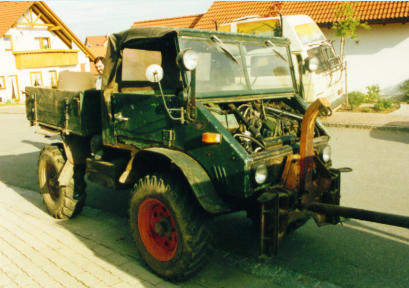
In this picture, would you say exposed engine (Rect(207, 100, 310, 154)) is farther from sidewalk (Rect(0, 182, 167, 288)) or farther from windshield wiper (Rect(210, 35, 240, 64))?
sidewalk (Rect(0, 182, 167, 288))

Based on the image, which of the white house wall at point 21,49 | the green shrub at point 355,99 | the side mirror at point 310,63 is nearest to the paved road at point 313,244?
the side mirror at point 310,63

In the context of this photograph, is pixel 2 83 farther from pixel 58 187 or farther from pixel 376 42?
pixel 58 187

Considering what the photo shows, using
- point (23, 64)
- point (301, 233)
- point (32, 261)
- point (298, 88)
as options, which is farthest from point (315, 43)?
point (23, 64)

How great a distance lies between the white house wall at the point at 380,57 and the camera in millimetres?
17875

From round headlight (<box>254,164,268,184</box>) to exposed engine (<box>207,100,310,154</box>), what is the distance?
22cm

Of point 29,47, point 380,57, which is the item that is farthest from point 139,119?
point 29,47

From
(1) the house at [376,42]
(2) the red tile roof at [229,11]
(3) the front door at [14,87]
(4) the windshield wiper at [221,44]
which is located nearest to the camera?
(4) the windshield wiper at [221,44]

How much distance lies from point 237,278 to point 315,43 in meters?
9.89

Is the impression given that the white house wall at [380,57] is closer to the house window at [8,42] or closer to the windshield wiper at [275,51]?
A: the windshield wiper at [275,51]

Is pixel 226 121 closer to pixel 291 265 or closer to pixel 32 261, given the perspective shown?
pixel 291 265

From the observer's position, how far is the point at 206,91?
4234 millimetres

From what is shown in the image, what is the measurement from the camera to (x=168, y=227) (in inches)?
155

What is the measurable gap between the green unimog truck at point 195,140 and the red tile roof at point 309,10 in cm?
1372

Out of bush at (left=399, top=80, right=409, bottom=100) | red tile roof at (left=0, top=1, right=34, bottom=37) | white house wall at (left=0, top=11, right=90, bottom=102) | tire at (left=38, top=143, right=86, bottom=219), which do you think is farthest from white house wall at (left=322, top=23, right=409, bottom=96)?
red tile roof at (left=0, top=1, right=34, bottom=37)
